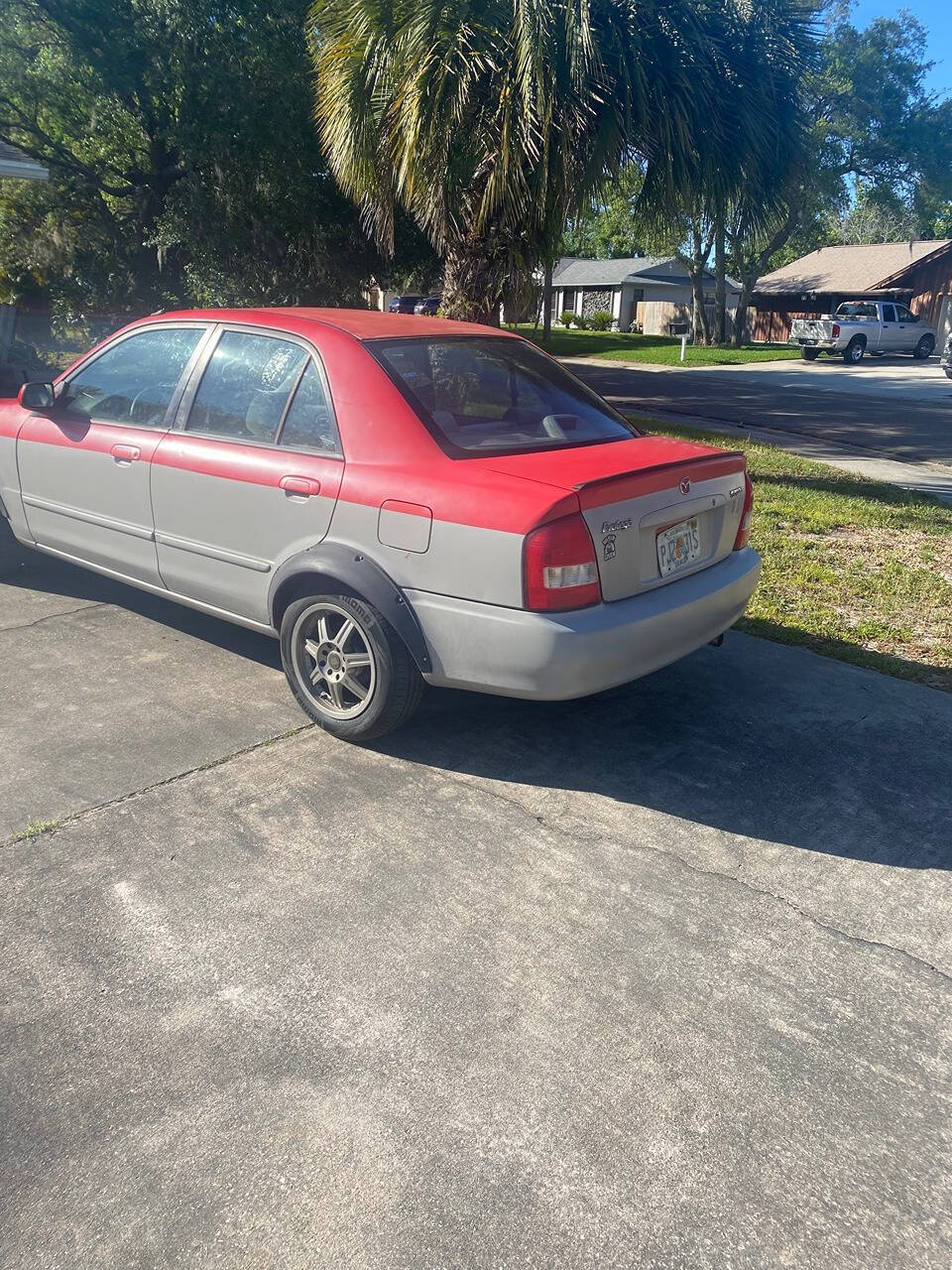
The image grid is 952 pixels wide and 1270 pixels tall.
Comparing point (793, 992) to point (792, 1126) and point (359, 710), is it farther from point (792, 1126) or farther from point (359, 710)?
point (359, 710)

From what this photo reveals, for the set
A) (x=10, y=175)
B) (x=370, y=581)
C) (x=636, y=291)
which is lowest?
(x=370, y=581)

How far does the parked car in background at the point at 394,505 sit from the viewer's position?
3.69 metres

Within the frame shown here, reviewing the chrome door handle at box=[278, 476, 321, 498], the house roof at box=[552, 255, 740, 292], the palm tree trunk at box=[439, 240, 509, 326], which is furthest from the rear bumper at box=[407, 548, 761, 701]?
the house roof at box=[552, 255, 740, 292]

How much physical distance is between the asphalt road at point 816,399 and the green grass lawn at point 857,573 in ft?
14.3

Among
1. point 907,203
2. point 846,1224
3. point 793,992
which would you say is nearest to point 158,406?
point 793,992

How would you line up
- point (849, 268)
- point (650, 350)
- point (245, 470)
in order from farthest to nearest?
point (849, 268) → point (650, 350) → point (245, 470)

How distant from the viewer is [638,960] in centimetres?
300

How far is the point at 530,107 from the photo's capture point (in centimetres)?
855

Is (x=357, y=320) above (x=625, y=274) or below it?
below

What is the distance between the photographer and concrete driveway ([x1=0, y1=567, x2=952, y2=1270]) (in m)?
2.20

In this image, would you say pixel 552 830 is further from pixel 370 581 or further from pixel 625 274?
pixel 625 274

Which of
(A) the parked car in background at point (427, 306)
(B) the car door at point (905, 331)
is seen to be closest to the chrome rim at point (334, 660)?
(B) the car door at point (905, 331)

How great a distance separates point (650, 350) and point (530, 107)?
102 feet

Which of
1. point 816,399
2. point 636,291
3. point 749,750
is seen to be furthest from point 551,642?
point 636,291
